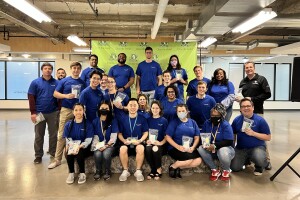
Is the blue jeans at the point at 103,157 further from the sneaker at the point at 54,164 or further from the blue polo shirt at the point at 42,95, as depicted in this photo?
the blue polo shirt at the point at 42,95

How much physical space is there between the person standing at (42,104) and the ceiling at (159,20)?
5.90 feet

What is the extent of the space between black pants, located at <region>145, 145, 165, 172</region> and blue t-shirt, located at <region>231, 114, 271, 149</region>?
3.95 feet

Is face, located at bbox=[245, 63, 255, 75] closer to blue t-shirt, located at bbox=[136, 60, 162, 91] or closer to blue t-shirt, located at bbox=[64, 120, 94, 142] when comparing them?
blue t-shirt, located at bbox=[136, 60, 162, 91]

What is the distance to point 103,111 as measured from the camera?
12.7 feet

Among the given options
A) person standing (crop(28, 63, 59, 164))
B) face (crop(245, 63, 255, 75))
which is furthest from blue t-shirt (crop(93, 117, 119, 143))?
face (crop(245, 63, 255, 75))

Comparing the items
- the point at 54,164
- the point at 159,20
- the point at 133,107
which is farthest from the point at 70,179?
the point at 159,20

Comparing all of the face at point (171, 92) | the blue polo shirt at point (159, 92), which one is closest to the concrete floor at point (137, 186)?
the face at point (171, 92)

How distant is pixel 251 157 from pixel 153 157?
145cm

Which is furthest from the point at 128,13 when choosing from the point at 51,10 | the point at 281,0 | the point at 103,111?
the point at 103,111

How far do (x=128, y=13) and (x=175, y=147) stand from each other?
14.5 feet

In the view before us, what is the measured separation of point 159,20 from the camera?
602 cm

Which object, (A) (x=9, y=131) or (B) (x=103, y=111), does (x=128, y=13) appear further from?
(A) (x=9, y=131)

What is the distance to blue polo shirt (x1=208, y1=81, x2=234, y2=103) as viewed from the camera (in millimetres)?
4535

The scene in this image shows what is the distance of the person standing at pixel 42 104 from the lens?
14.9 ft
